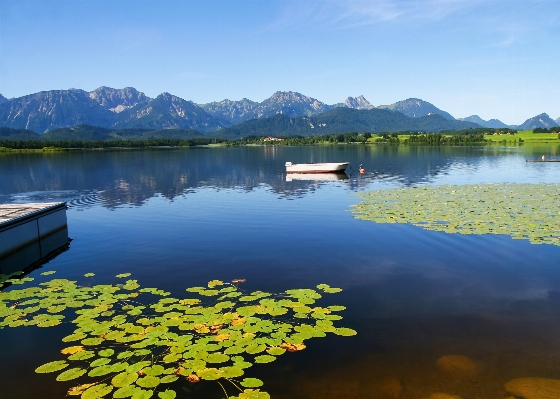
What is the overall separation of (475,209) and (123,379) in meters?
30.6

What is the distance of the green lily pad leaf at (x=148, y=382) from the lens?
9.84 meters

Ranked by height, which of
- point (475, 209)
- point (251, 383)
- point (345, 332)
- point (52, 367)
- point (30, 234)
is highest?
point (30, 234)

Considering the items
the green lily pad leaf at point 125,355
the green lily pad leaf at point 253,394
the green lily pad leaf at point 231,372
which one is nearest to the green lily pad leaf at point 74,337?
the green lily pad leaf at point 125,355

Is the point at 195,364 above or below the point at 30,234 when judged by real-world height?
below

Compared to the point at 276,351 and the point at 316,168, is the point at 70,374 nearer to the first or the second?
the point at 276,351

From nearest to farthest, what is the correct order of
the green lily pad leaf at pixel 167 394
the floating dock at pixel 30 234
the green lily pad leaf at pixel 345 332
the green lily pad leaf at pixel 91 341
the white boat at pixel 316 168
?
the green lily pad leaf at pixel 167 394
the green lily pad leaf at pixel 91 341
the green lily pad leaf at pixel 345 332
the floating dock at pixel 30 234
the white boat at pixel 316 168

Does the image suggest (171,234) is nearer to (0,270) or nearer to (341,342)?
(0,270)

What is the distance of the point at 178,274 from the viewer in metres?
19.4

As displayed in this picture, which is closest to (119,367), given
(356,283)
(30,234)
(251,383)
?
(251,383)

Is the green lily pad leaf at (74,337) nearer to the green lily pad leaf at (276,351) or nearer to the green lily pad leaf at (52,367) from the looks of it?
the green lily pad leaf at (52,367)

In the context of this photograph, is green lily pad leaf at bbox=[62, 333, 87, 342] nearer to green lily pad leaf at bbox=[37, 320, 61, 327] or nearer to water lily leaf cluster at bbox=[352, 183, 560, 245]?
green lily pad leaf at bbox=[37, 320, 61, 327]

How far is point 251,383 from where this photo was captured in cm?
1009

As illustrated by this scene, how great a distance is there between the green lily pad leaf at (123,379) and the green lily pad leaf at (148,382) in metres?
0.18

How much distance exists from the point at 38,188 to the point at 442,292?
200ft
